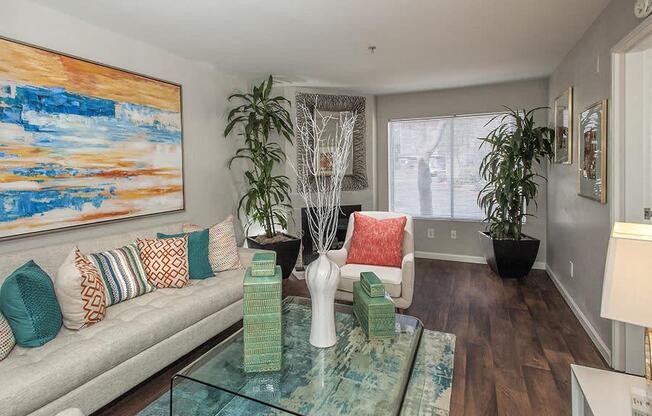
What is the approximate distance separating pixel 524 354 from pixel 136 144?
11.0ft

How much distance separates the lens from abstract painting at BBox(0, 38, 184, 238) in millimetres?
2182

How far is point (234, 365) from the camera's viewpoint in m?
1.68

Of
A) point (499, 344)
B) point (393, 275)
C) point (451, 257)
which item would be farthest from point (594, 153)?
point (451, 257)

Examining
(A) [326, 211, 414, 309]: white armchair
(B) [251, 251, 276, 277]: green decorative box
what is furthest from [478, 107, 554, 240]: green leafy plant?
(B) [251, 251, 276, 277]: green decorative box

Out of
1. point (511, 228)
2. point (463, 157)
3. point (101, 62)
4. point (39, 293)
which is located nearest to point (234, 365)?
point (39, 293)

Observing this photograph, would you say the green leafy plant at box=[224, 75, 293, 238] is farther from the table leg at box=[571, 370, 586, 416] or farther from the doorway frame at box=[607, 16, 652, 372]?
the table leg at box=[571, 370, 586, 416]

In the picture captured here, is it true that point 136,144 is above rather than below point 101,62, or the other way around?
below

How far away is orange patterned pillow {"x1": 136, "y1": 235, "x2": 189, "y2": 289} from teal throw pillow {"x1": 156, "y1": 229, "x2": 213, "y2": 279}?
100 millimetres

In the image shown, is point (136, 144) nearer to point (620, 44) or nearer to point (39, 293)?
point (39, 293)

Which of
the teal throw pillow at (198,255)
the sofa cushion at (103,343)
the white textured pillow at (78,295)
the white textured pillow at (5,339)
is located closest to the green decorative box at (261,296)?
the sofa cushion at (103,343)

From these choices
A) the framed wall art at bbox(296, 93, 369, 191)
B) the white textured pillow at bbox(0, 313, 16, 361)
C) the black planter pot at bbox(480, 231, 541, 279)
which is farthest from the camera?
the framed wall art at bbox(296, 93, 369, 191)

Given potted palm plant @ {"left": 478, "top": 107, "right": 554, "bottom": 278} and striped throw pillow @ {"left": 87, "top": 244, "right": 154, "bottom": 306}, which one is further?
potted palm plant @ {"left": 478, "top": 107, "right": 554, "bottom": 278}

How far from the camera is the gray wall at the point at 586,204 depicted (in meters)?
2.41

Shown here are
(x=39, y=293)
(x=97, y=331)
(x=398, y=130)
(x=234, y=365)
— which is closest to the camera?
(x=234, y=365)
